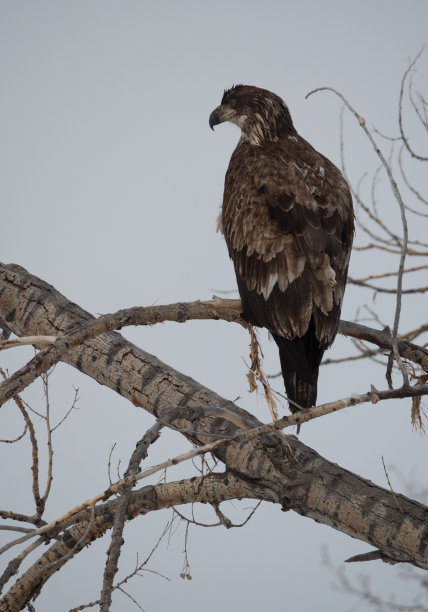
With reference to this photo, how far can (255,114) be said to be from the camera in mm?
5086

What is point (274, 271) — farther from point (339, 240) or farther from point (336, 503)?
point (336, 503)

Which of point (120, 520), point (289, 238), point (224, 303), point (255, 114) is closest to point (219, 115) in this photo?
point (255, 114)

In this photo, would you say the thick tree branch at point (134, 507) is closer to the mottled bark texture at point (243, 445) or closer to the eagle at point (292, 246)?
the mottled bark texture at point (243, 445)

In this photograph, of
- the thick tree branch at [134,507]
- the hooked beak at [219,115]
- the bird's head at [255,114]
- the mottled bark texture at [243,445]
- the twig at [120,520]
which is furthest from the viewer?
the hooked beak at [219,115]

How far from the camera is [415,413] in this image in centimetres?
415

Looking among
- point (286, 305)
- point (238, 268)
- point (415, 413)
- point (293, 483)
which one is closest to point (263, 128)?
point (238, 268)

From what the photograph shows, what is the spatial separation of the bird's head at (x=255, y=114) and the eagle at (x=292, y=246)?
32 cm

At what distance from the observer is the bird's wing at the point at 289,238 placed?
12.9 feet

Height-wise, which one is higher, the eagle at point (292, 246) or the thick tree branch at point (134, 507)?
the eagle at point (292, 246)

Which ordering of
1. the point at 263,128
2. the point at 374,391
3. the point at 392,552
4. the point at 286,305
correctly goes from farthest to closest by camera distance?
the point at 263,128
the point at 286,305
the point at 392,552
the point at 374,391

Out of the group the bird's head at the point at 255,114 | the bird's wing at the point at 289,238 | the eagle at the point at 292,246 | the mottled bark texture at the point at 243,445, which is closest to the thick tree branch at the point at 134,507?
the mottled bark texture at the point at 243,445

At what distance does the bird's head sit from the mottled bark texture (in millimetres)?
1721

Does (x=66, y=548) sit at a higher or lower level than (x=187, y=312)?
lower

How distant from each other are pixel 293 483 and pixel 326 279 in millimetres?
1078
